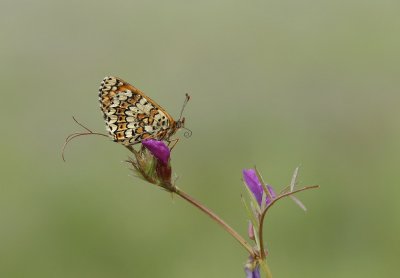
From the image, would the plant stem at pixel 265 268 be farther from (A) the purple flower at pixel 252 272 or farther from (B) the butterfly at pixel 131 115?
(B) the butterfly at pixel 131 115

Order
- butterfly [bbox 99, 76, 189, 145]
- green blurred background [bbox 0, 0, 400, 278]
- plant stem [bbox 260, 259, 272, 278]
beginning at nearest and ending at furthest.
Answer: plant stem [bbox 260, 259, 272, 278]
butterfly [bbox 99, 76, 189, 145]
green blurred background [bbox 0, 0, 400, 278]

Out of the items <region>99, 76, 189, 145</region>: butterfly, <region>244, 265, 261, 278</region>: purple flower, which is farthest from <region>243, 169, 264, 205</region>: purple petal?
<region>99, 76, 189, 145</region>: butterfly

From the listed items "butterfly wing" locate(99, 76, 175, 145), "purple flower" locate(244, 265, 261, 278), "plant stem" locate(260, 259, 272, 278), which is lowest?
"purple flower" locate(244, 265, 261, 278)

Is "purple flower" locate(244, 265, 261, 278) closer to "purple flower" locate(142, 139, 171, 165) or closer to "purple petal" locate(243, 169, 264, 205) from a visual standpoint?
"purple petal" locate(243, 169, 264, 205)

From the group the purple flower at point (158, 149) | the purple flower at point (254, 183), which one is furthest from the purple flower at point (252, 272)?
the purple flower at point (158, 149)

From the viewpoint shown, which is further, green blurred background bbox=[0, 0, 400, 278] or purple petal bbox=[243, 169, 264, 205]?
green blurred background bbox=[0, 0, 400, 278]
